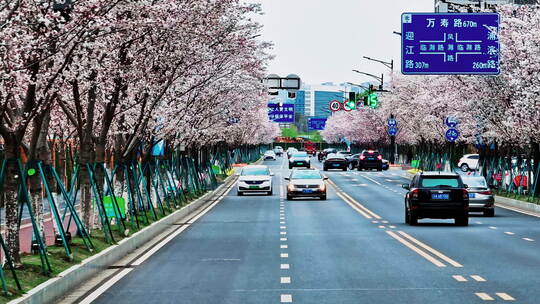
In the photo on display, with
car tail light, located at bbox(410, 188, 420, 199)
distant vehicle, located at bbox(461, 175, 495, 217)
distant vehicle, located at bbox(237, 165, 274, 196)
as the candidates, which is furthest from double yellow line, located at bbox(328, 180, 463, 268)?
distant vehicle, located at bbox(237, 165, 274, 196)

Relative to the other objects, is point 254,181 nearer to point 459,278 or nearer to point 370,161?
point 459,278

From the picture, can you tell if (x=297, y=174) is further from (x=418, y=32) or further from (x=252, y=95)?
(x=418, y=32)

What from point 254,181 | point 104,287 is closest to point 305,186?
point 254,181

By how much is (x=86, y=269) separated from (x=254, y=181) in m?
37.8

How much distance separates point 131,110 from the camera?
94.3 ft

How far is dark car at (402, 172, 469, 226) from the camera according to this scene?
103 ft

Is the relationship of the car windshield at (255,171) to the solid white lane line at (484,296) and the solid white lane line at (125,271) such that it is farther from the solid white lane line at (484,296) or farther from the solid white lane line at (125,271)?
the solid white lane line at (484,296)

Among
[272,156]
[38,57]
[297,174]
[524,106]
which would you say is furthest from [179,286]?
[272,156]

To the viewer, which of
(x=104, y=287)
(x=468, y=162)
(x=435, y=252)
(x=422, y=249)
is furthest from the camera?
(x=468, y=162)

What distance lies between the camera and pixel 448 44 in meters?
43.7

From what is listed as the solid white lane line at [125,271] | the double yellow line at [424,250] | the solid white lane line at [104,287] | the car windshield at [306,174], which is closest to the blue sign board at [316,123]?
the car windshield at [306,174]

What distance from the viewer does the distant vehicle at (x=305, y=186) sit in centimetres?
4997

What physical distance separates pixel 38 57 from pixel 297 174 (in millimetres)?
35957

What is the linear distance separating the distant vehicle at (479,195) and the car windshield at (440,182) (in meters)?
5.36
